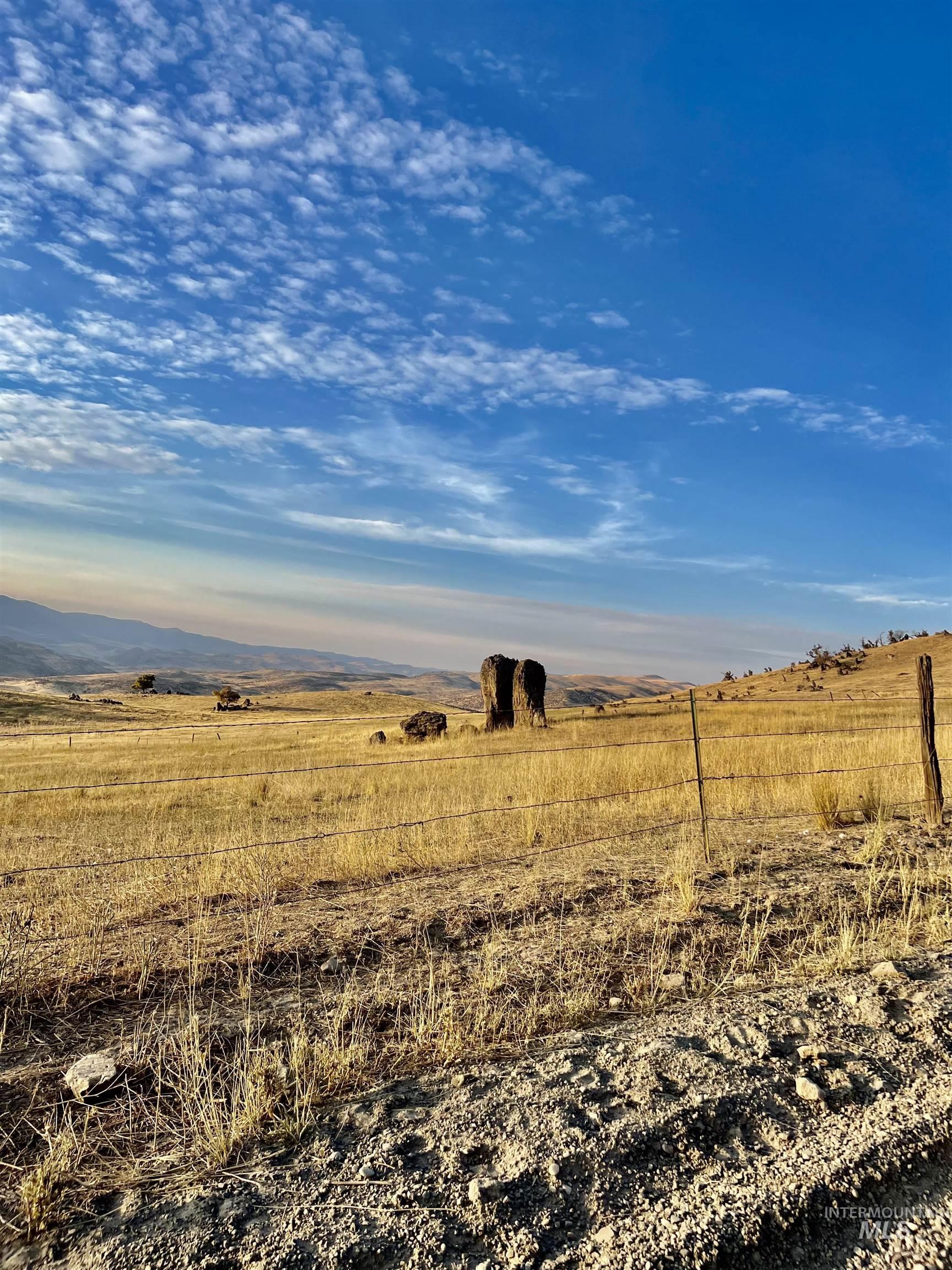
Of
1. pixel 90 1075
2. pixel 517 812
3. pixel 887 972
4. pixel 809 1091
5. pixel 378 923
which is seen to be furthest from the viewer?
pixel 517 812

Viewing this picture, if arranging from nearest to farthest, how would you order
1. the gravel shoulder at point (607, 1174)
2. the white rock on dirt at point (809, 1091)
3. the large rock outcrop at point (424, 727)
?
the gravel shoulder at point (607, 1174)
the white rock on dirt at point (809, 1091)
the large rock outcrop at point (424, 727)

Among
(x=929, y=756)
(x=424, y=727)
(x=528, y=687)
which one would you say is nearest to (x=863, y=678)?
(x=528, y=687)

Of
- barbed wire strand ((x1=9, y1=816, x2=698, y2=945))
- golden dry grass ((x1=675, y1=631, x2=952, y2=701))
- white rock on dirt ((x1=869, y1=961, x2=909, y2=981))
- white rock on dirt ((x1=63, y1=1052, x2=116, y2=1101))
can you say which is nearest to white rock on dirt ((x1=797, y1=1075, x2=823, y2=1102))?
white rock on dirt ((x1=869, y1=961, x2=909, y2=981))

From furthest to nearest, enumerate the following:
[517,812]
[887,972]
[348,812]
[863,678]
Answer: [863,678] → [348,812] → [517,812] → [887,972]

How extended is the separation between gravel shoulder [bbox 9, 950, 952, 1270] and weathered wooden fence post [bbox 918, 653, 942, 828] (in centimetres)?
637

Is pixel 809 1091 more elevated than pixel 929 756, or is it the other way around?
pixel 929 756

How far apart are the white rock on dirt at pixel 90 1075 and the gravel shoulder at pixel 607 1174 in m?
0.85

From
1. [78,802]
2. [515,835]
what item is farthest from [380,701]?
[515,835]

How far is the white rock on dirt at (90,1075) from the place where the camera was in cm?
340

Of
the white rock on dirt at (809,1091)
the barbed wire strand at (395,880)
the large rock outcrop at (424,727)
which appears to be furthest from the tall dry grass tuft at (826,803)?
the large rock outcrop at (424,727)

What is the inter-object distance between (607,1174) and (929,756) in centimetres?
846

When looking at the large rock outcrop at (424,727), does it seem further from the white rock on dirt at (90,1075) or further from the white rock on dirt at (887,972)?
the white rock on dirt at (90,1075)

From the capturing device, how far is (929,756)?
9.27m

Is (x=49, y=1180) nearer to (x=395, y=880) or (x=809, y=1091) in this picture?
(x=809, y=1091)
